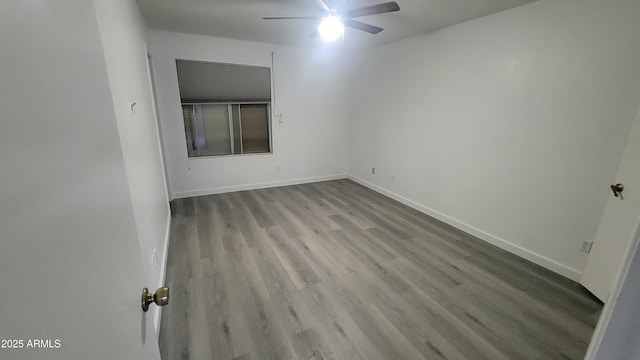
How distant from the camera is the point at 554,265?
2449mm

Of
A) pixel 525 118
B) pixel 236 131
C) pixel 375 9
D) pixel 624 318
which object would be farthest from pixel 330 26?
pixel 624 318

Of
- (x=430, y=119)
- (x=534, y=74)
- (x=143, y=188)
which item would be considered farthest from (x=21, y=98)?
(x=430, y=119)

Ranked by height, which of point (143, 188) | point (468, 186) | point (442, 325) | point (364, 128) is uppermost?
point (364, 128)

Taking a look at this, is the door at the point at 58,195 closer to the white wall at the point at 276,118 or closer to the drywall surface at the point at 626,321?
the drywall surface at the point at 626,321

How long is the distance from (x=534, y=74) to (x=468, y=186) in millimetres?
1292

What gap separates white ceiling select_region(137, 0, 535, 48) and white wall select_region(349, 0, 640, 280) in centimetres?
27

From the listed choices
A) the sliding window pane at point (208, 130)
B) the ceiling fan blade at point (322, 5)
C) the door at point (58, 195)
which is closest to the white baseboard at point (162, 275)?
the door at point (58, 195)

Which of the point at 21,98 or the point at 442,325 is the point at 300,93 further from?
the point at 21,98

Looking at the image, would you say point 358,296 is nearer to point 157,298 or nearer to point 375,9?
point 157,298

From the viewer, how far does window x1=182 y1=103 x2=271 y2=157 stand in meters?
4.23

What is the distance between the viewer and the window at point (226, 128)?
423 cm

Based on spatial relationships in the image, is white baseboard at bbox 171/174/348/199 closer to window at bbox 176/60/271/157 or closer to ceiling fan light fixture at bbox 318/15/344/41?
window at bbox 176/60/271/157

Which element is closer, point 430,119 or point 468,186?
point 468,186

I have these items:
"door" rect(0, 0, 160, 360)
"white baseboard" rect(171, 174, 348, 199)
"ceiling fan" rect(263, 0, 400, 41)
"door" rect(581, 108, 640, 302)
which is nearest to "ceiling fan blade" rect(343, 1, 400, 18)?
"ceiling fan" rect(263, 0, 400, 41)
